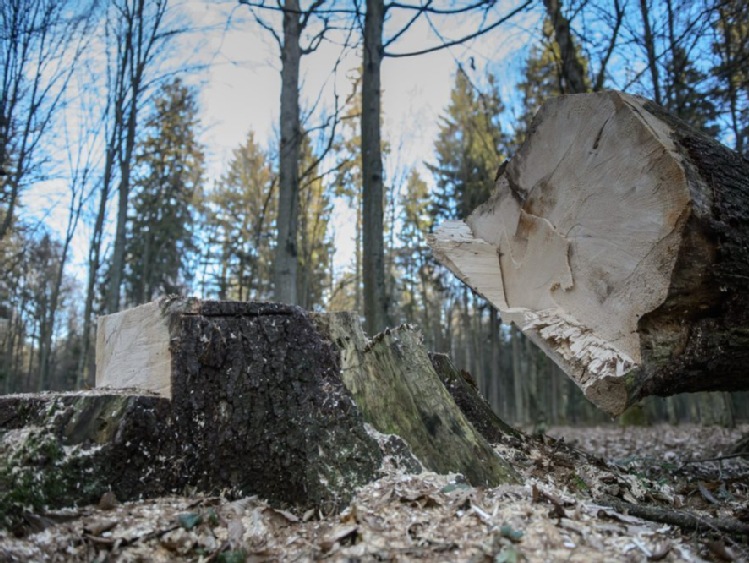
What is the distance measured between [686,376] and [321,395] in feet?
5.56

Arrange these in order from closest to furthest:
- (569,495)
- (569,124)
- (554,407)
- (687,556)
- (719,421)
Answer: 1. (687,556)
2. (569,495)
3. (569,124)
4. (719,421)
5. (554,407)

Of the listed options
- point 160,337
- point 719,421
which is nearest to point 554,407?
point 719,421

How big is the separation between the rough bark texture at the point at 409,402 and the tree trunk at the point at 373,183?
7.03 ft

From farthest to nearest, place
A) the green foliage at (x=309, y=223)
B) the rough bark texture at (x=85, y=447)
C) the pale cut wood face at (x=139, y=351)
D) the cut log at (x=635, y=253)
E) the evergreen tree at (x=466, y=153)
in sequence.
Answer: the green foliage at (x=309, y=223) → the evergreen tree at (x=466, y=153) → the pale cut wood face at (x=139, y=351) → the cut log at (x=635, y=253) → the rough bark texture at (x=85, y=447)

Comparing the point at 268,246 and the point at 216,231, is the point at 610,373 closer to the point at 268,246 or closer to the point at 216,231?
the point at 268,246

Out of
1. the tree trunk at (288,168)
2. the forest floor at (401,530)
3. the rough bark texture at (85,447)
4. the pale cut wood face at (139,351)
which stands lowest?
the forest floor at (401,530)

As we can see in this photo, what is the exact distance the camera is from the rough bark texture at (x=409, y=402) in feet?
8.20

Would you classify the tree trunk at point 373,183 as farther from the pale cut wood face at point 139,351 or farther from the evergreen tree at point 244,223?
the evergreen tree at point 244,223

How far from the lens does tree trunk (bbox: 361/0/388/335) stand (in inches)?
197

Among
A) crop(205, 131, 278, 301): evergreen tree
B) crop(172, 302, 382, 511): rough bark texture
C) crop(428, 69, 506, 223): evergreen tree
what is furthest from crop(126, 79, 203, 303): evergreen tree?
crop(172, 302, 382, 511): rough bark texture

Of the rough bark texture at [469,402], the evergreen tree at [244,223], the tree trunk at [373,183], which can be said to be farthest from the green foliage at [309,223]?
the rough bark texture at [469,402]

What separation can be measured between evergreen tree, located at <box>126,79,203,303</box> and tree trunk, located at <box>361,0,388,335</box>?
7.40 m

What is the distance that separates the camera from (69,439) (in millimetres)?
2156

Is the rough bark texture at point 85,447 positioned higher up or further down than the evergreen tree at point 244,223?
further down
